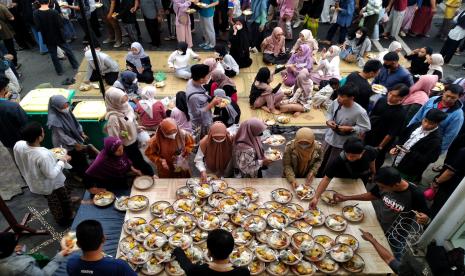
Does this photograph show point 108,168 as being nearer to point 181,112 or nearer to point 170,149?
point 170,149

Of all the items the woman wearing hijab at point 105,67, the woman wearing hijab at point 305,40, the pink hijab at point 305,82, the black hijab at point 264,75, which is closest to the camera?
the black hijab at point 264,75

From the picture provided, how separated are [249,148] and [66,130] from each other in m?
2.89

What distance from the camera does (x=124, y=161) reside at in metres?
4.84

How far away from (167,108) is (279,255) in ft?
14.5

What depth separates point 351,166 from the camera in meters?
4.54

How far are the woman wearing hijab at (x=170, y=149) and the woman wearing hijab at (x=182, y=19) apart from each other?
214 inches

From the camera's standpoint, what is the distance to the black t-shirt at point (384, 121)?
18.2 feet

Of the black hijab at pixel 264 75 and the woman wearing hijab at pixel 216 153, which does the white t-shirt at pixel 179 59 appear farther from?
the woman wearing hijab at pixel 216 153

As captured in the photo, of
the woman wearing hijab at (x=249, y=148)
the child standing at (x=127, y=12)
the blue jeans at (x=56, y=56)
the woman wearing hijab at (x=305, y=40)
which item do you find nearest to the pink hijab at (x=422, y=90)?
the woman wearing hijab at (x=305, y=40)

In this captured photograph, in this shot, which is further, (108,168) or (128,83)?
(128,83)

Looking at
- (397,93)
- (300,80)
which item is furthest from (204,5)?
(397,93)

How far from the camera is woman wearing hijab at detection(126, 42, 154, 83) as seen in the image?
830 cm

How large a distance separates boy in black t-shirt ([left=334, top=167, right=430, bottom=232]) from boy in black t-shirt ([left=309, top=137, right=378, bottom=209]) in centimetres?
41

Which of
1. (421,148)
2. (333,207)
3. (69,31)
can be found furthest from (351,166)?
(69,31)
